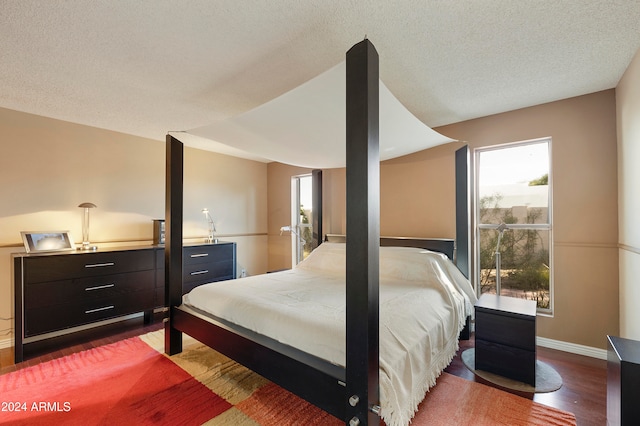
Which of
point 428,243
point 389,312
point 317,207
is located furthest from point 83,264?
point 428,243

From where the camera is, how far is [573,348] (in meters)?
2.62

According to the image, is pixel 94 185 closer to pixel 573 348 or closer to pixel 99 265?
pixel 99 265

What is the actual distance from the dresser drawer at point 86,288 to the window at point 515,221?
4019mm

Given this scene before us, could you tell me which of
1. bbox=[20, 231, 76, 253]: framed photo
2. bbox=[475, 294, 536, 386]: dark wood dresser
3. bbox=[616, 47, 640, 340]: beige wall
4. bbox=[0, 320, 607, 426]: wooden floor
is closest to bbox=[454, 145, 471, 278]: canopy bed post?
bbox=[475, 294, 536, 386]: dark wood dresser

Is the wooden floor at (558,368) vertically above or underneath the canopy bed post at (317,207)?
underneath

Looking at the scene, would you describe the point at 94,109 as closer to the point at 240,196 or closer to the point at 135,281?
the point at 135,281

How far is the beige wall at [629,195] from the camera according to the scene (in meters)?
1.99

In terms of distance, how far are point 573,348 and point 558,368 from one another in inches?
18.5

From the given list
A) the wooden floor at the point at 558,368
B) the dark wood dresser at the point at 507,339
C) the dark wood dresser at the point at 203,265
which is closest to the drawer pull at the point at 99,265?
the dark wood dresser at the point at 203,265

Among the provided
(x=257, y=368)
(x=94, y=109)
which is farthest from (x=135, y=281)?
(x=257, y=368)

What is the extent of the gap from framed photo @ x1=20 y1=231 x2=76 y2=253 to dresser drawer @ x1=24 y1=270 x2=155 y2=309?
46 cm

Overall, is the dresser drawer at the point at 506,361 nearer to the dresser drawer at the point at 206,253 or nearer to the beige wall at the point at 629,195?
the beige wall at the point at 629,195

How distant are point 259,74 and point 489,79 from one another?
1.89 m

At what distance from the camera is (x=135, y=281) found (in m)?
3.30
